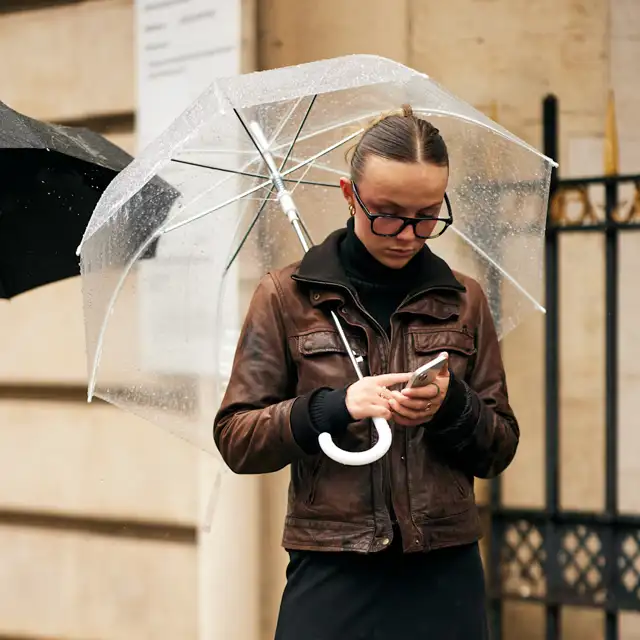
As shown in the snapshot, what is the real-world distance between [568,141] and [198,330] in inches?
87.4

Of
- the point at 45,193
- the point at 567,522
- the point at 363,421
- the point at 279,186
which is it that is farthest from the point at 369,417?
the point at 567,522

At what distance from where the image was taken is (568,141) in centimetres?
430

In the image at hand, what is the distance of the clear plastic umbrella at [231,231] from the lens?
2451mm

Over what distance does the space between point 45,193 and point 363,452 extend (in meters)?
1.39

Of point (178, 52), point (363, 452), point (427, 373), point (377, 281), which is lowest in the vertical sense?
point (363, 452)

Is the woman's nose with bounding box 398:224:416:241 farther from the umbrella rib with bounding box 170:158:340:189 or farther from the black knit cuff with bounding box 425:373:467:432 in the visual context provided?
the umbrella rib with bounding box 170:158:340:189

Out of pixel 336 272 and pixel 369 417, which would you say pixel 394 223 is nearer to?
pixel 336 272

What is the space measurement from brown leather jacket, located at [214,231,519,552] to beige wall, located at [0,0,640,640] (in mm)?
2203

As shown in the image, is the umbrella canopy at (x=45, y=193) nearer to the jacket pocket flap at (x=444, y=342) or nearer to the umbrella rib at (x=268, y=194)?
the umbrella rib at (x=268, y=194)

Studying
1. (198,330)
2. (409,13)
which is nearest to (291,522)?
(198,330)

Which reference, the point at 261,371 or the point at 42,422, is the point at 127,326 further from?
the point at 42,422

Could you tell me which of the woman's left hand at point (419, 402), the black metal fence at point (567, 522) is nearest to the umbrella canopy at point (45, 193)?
the woman's left hand at point (419, 402)

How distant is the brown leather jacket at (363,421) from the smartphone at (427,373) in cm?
11

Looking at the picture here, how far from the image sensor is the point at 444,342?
82.9 inches
